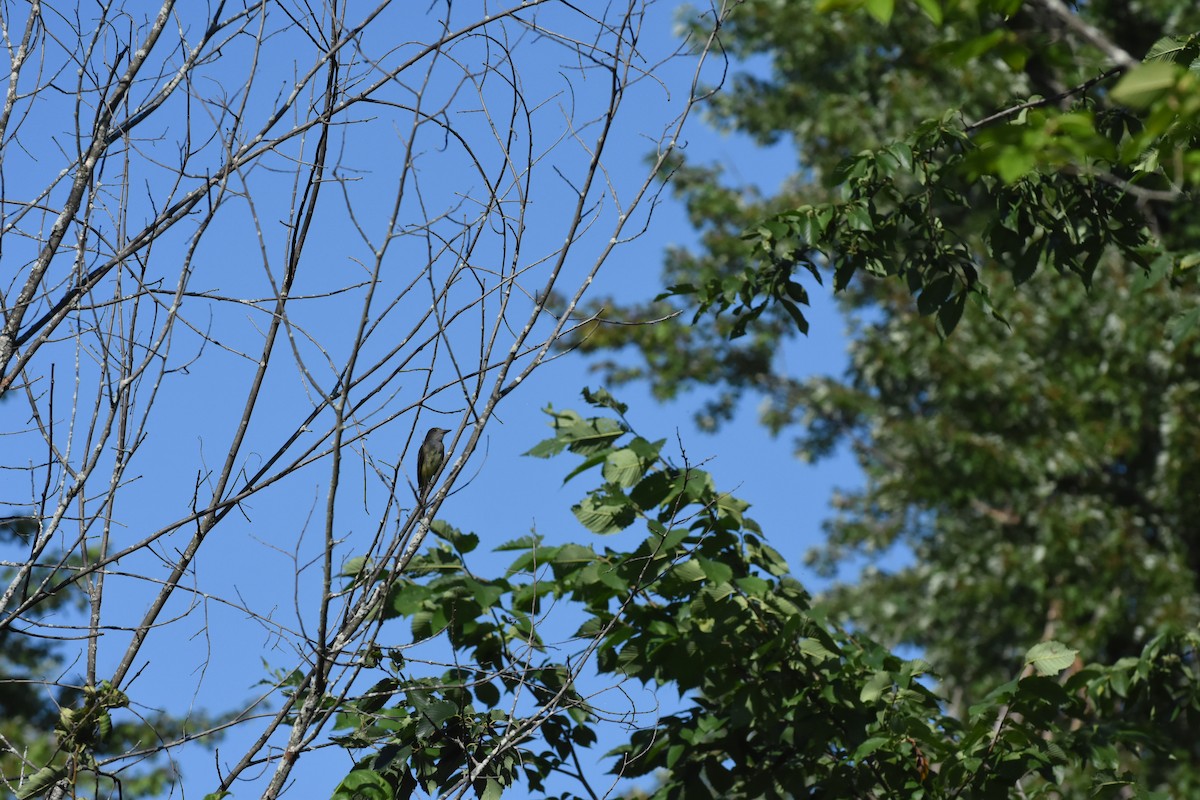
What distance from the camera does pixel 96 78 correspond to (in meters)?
3.12

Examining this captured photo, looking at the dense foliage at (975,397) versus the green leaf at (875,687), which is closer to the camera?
the green leaf at (875,687)

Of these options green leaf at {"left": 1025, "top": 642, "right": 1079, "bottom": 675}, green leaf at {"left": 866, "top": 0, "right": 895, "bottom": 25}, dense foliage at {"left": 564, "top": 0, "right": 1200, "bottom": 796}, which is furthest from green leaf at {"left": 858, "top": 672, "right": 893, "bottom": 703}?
dense foliage at {"left": 564, "top": 0, "right": 1200, "bottom": 796}

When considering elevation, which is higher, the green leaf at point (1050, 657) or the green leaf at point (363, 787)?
the green leaf at point (1050, 657)

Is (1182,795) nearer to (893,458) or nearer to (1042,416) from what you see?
(1042,416)

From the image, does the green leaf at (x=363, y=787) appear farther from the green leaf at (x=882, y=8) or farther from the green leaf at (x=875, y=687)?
the green leaf at (x=882, y=8)

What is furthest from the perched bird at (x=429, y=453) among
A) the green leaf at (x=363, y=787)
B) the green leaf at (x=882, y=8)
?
the green leaf at (x=882, y=8)

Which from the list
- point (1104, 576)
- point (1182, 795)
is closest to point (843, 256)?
point (1182, 795)

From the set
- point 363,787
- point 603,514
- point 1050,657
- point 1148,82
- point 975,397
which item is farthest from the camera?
point 975,397

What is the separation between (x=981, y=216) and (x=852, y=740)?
966 centimetres

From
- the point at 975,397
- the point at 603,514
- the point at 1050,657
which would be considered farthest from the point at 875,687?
the point at 975,397

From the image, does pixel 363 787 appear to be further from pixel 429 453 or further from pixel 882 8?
pixel 882 8

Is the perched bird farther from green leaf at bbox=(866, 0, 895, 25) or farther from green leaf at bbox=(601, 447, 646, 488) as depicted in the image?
green leaf at bbox=(866, 0, 895, 25)

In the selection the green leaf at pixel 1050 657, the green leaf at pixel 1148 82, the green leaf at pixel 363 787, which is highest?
the green leaf at pixel 1050 657

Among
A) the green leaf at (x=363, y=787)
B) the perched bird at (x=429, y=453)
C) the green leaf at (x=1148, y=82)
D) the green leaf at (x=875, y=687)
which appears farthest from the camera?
the perched bird at (x=429, y=453)
